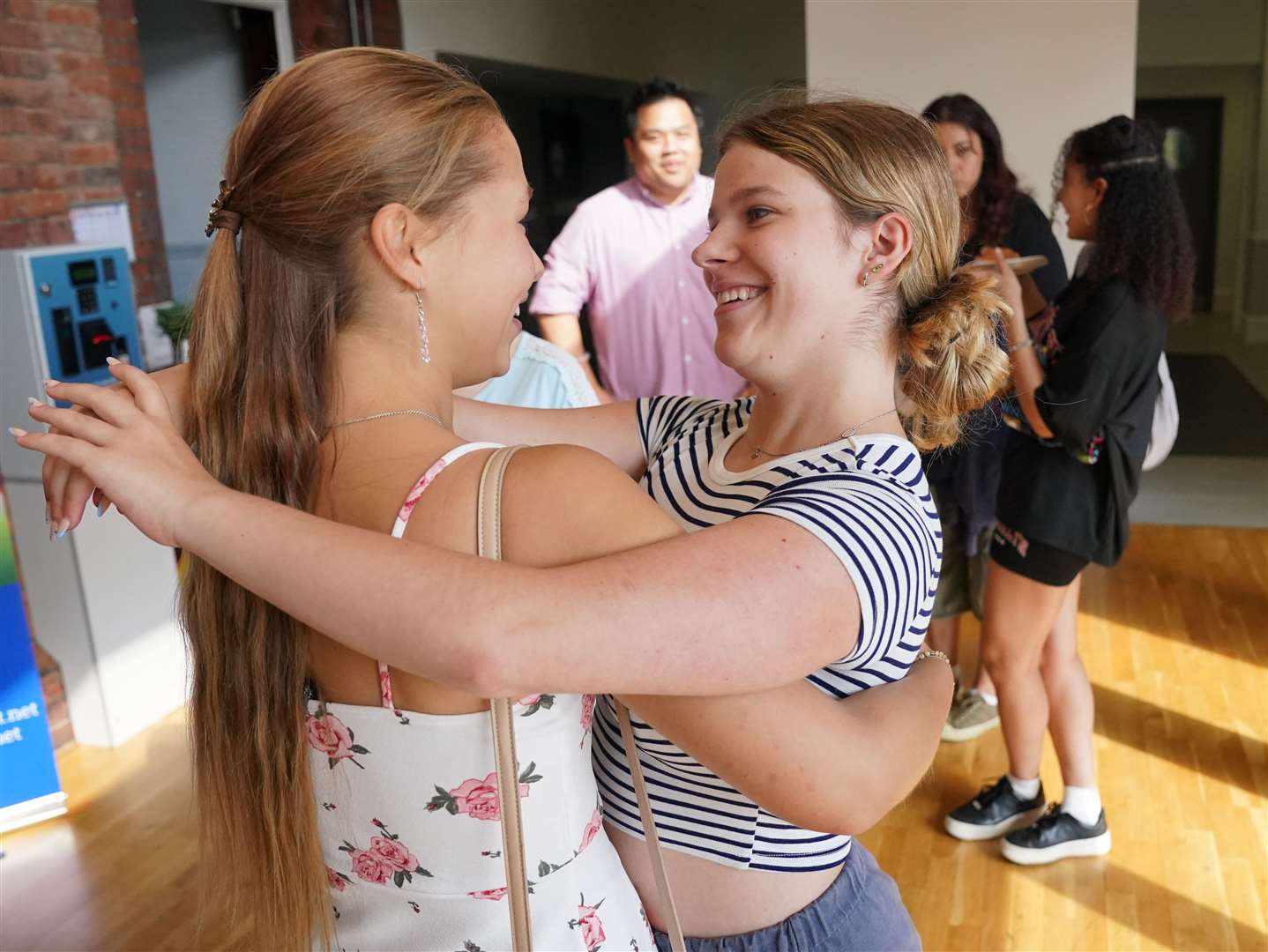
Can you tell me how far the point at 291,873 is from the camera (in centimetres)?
109

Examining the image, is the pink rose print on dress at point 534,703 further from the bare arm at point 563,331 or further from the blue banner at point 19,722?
the bare arm at point 563,331

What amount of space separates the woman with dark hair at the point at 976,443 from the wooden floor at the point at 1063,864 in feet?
1.11

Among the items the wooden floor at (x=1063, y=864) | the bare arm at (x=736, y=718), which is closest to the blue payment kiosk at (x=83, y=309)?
the wooden floor at (x=1063, y=864)

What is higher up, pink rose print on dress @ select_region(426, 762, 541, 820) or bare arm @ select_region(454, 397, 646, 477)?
bare arm @ select_region(454, 397, 646, 477)

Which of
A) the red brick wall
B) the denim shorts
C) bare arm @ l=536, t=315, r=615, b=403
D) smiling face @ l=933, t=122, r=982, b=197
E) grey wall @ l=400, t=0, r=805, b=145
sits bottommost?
the denim shorts

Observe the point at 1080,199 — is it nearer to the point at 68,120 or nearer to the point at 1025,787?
the point at 1025,787

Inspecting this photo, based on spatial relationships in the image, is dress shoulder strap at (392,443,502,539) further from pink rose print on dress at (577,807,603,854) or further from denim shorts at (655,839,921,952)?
denim shorts at (655,839,921,952)

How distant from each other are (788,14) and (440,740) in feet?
32.6

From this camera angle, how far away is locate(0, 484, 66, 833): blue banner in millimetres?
3604

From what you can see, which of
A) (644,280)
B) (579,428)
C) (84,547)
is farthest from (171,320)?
(579,428)

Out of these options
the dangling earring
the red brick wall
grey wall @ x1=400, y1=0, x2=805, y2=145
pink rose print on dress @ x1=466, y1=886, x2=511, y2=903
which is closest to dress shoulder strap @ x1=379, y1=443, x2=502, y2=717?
the dangling earring

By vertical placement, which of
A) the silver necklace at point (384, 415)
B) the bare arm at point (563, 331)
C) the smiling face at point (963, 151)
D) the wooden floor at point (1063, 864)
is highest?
the smiling face at point (963, 151)

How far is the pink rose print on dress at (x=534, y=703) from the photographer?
38.6 inches

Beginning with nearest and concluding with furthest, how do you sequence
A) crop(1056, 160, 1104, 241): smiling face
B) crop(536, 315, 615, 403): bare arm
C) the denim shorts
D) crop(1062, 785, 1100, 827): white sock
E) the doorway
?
1. the denim shorts
2. crop(1056, 160, 1104, 241): smiling face
3. crop(1062, 785, 1100, 827): white sock
4. crop(536, 315, 615, 403): bare arm
5. the doorway
